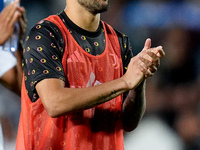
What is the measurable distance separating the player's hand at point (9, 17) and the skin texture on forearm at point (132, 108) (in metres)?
0.61

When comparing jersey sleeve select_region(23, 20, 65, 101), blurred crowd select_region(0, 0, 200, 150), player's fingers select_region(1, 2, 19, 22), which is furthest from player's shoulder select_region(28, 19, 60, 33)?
blurred crowd select_region(0, 0, 200, 150)

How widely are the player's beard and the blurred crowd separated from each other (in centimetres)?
165

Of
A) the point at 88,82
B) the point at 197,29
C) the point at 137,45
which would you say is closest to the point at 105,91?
the point at 88,82

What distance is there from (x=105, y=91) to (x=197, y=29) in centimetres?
258

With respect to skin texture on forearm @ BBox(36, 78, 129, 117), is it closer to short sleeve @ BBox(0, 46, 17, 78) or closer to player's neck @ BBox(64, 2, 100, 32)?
player's neck @ BBox(64, 2, 100, 32)

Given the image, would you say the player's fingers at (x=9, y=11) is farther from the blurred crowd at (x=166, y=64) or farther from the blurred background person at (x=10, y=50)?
the blurred crowd at (x=166, y=64)

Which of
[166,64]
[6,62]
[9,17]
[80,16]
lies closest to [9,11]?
[9,17]

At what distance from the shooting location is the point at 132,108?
1828 mm

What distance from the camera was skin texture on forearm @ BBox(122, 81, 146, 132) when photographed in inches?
71.5

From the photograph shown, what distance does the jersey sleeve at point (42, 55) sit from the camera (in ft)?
5.14

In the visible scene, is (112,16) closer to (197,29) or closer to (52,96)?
(197,29)

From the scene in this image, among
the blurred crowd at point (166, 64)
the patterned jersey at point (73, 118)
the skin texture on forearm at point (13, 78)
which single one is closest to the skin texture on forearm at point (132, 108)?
the patterned jersey at point (73, 118)

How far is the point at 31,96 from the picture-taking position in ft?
5.39

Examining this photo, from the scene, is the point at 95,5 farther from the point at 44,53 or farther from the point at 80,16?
the point at 44,53
